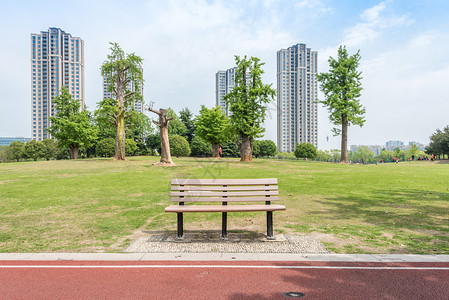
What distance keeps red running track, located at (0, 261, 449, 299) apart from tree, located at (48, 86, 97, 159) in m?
44.4

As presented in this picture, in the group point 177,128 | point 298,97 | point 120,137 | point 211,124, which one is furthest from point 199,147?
point 298,97

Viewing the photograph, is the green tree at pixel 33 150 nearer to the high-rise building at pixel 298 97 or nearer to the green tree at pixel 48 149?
the green tree at pixel 48 149

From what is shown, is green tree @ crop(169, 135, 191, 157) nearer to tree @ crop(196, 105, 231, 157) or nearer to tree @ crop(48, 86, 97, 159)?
tree @ crop(196, 105, 231, 157)

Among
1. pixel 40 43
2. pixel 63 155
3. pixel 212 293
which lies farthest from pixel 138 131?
pixel 40 43

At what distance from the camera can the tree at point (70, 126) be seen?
4381 cm

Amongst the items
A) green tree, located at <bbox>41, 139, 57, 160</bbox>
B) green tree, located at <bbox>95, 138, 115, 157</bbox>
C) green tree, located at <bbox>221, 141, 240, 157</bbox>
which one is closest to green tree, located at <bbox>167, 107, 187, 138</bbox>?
green tree, located at <bbox>221, 141, 240, 157</bbox>

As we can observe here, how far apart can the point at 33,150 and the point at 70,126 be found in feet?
110

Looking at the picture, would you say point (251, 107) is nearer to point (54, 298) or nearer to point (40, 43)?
point (54, 298)

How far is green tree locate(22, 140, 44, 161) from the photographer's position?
6775 centimetres

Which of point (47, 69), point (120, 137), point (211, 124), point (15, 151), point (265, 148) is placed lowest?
point (15, 151)

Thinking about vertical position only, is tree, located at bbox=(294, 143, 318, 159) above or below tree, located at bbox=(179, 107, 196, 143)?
below

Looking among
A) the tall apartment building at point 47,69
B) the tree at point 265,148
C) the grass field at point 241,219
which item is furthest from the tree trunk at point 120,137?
the tall apartment building at point 47,69

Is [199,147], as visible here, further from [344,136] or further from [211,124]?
[344,136]

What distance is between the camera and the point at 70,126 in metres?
43.3
